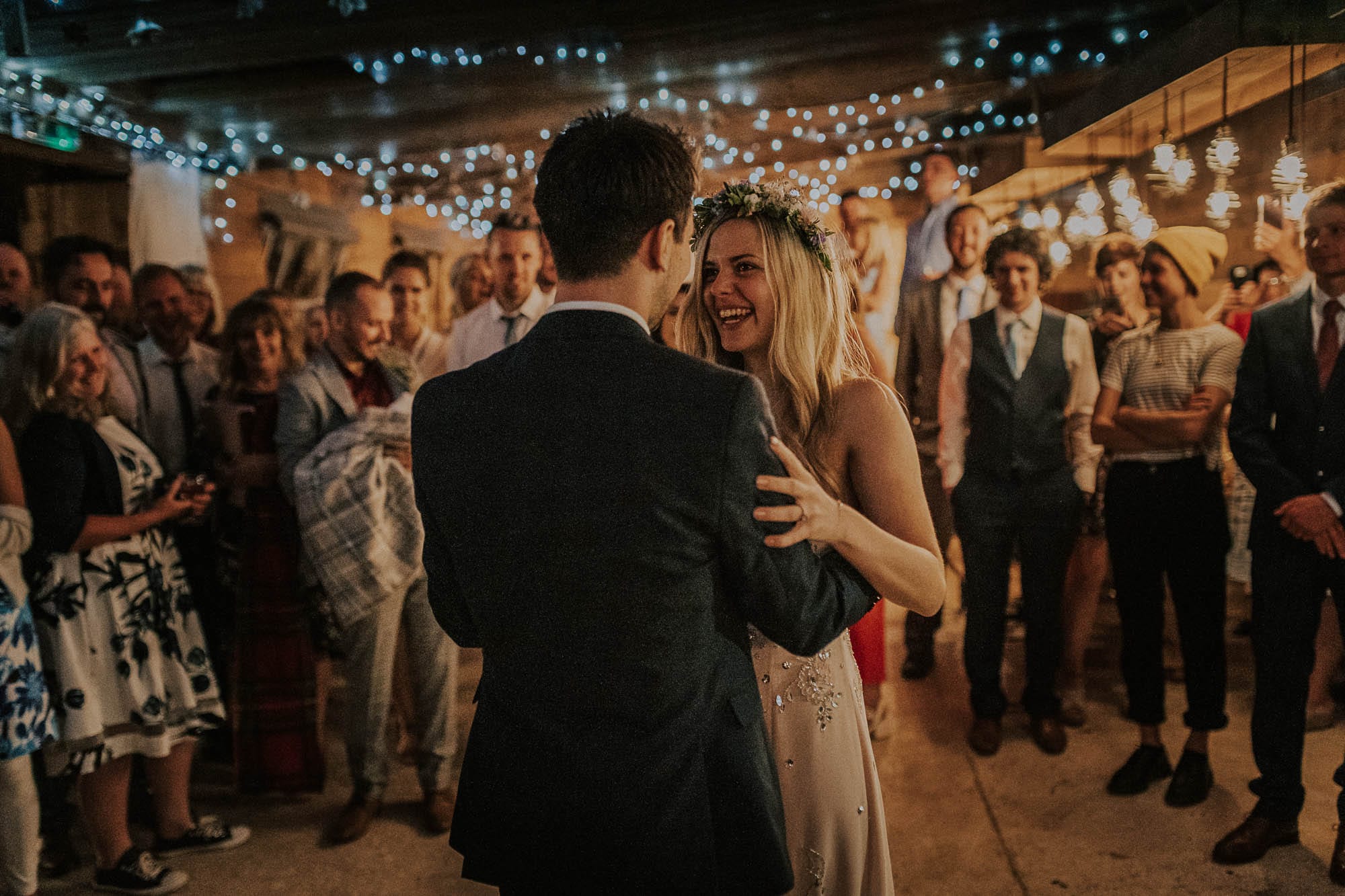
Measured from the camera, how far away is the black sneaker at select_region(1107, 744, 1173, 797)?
10.4 ft

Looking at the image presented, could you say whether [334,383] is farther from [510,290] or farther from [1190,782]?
[1190,782]

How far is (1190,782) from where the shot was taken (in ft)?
10.1

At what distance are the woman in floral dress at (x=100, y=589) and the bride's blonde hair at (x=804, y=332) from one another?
196cm

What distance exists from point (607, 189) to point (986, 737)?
3.01m

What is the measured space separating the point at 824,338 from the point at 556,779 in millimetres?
992

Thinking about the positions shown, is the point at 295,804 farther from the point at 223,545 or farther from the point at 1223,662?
the point at 1223,662

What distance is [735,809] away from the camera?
1.26 metres

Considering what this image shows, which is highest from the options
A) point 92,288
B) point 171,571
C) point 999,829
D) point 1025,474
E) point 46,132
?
point 46,132

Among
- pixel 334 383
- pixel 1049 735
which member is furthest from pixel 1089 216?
pixel 334 383

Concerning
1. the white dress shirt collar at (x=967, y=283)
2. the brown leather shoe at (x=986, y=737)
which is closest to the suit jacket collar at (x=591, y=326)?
the brown leather shoe at (x=986, y=737)

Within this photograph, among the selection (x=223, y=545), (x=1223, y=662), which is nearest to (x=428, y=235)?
(x=223, y=545)

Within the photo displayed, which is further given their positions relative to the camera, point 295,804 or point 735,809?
point 295,804

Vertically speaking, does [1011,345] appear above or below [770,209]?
below

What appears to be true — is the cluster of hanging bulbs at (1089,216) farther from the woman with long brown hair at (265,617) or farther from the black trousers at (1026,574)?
the woman with long brown hair at (265,617)
